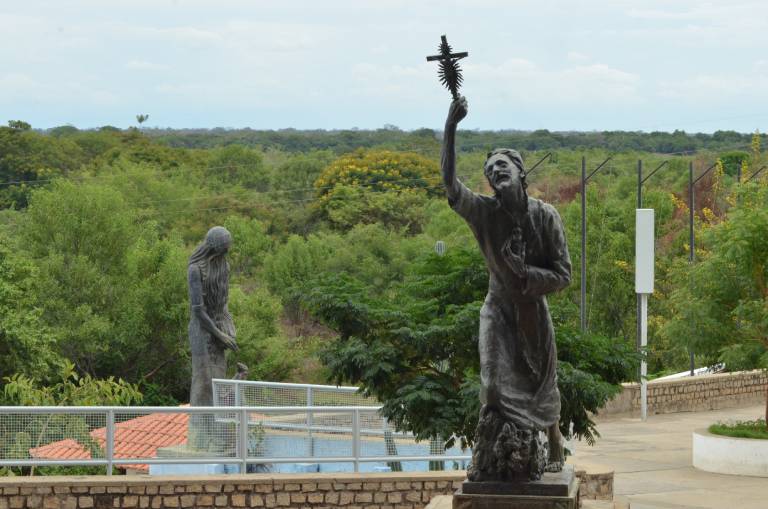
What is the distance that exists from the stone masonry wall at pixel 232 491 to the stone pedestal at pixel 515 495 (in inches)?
199

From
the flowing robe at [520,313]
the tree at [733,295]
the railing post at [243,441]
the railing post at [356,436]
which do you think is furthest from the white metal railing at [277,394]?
the flowing robe at [520,313]

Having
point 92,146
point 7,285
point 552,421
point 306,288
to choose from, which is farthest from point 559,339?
point 92,146

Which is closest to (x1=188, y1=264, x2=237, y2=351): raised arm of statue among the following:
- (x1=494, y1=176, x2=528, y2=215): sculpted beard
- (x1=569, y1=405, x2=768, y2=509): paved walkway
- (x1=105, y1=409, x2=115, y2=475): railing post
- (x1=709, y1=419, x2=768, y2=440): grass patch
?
(x1=105, y1=409, x2=115, y2=475): railing post

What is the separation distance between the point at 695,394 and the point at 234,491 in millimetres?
15233

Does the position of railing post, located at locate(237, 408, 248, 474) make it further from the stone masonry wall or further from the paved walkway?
the paved walkway

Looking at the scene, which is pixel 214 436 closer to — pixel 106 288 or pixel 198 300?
pixel 198 300

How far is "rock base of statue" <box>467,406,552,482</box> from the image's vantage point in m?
8.47

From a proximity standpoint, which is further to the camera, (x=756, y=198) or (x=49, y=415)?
(x=756, y=198)

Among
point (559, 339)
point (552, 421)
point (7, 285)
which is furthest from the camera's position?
point (7, 285)

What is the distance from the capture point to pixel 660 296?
128ft

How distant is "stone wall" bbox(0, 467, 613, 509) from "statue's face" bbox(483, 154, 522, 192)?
5.49 metres

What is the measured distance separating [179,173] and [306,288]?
6573 cm

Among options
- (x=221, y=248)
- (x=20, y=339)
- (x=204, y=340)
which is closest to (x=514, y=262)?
(x=221, y=248)

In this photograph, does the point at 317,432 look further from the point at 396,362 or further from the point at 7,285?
the point at 7,285
